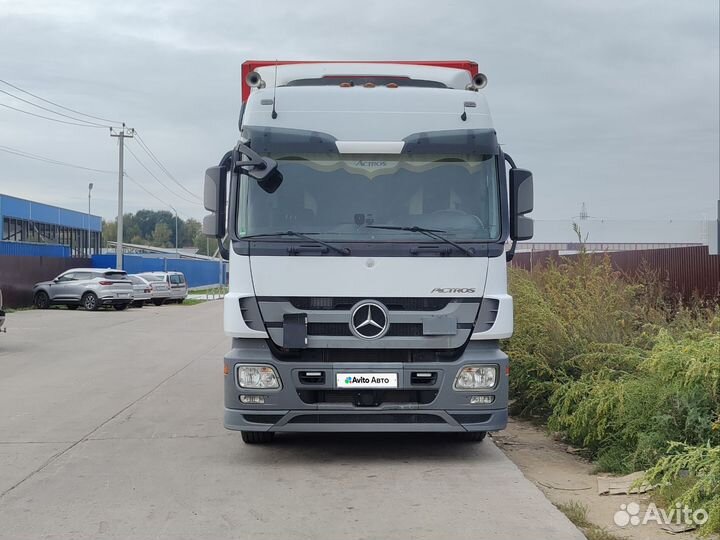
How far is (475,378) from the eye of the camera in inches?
283

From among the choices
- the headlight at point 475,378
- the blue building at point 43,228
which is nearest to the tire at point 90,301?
the blue building at point 43,228

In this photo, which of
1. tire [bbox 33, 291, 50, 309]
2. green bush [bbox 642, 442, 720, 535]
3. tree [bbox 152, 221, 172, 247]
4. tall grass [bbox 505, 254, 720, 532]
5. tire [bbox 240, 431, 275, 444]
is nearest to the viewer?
green bush [bbox 642, 442, 720, 535]

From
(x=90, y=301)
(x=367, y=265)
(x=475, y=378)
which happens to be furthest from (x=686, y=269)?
(x=90, y=301)

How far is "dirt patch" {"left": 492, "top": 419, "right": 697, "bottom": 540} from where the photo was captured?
571 cm

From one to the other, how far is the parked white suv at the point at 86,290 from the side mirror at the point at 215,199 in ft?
89.1

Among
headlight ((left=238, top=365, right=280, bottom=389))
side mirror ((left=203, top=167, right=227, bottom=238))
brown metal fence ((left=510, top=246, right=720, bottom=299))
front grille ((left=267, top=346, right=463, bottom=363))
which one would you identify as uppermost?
side mirror ((left=203, top=167, right=227, bottom=238))

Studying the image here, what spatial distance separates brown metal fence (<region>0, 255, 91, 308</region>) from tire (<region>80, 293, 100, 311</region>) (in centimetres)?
255

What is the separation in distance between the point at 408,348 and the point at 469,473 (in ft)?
3.67

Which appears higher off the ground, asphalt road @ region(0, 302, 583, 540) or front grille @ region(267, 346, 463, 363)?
front grille @ region(267, 346, 463, 363)

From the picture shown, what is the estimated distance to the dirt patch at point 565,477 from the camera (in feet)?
18.7

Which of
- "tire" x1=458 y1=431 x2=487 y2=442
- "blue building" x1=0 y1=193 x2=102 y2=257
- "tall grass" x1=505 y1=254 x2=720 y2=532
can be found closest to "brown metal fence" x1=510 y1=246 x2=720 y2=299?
"tall grass" x1=505 y1=254 x2=720 y2=532

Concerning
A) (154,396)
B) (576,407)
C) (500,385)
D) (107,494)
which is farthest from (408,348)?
(154,396)

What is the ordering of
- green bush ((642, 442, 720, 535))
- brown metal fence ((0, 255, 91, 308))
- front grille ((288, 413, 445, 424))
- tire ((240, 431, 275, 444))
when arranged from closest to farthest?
1. green bush ((642, 442, 720, 535))
2. front grille ((288, 413, 445, 424))
3. tire ((240, 431, 275, 444))
4. brown metal fence ((0, 255, 91, 308))

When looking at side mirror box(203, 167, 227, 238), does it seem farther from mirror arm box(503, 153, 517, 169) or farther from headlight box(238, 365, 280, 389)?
mirror arm box(503, 153, 517, 169)
